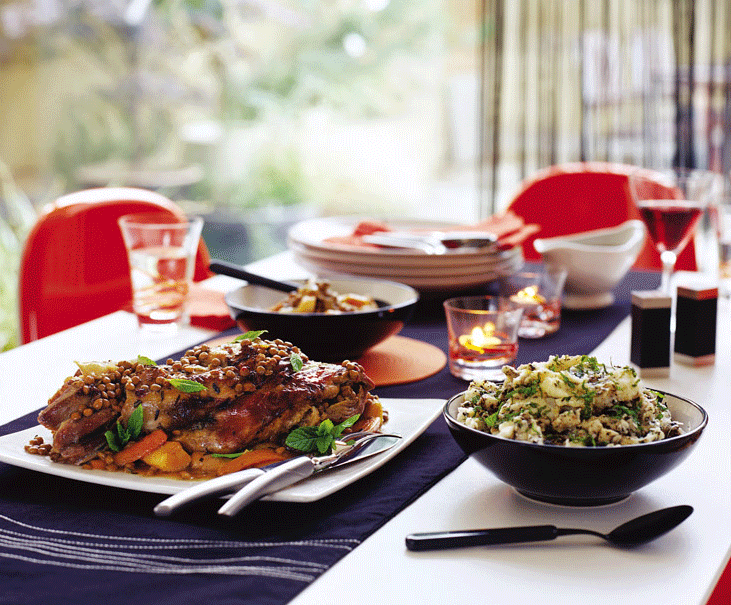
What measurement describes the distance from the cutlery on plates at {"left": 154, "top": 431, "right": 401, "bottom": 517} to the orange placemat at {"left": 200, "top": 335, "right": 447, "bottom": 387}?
1.04 ft

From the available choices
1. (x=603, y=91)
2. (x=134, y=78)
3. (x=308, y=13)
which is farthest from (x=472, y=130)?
(x=134, y=78)

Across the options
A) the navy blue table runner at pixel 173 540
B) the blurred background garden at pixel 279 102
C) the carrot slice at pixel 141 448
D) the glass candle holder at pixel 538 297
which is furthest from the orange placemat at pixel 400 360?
the blurred background garden at pixel 279 102

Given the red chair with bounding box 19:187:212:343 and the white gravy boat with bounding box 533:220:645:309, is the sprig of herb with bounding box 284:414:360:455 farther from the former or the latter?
the red chair with bounding box 19:187:212:343

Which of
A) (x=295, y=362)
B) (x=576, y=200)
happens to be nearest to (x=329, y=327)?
(x=295, y=362)

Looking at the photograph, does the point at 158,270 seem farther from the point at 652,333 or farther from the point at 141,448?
the point at 652,333

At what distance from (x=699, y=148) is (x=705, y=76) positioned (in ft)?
4.60

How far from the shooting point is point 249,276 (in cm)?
140

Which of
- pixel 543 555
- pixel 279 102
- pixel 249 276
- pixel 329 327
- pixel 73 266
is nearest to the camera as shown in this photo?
pixel 543 555

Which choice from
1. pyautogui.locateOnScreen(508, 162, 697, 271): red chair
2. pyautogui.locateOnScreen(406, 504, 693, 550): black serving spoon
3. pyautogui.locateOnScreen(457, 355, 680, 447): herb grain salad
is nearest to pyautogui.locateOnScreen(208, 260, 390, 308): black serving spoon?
pyautogui.locateOnScreen(457, 355, 680, 447): herb grain salad

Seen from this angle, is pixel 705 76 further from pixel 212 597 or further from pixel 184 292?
pixel 212 597

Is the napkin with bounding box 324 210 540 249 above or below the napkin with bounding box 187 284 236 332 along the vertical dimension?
above

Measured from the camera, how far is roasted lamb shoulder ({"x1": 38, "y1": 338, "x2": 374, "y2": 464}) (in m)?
0.83

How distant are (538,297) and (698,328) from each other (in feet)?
0.95

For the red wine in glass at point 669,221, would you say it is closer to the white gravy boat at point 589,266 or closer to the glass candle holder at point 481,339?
the white gravy boat at point 589,266
